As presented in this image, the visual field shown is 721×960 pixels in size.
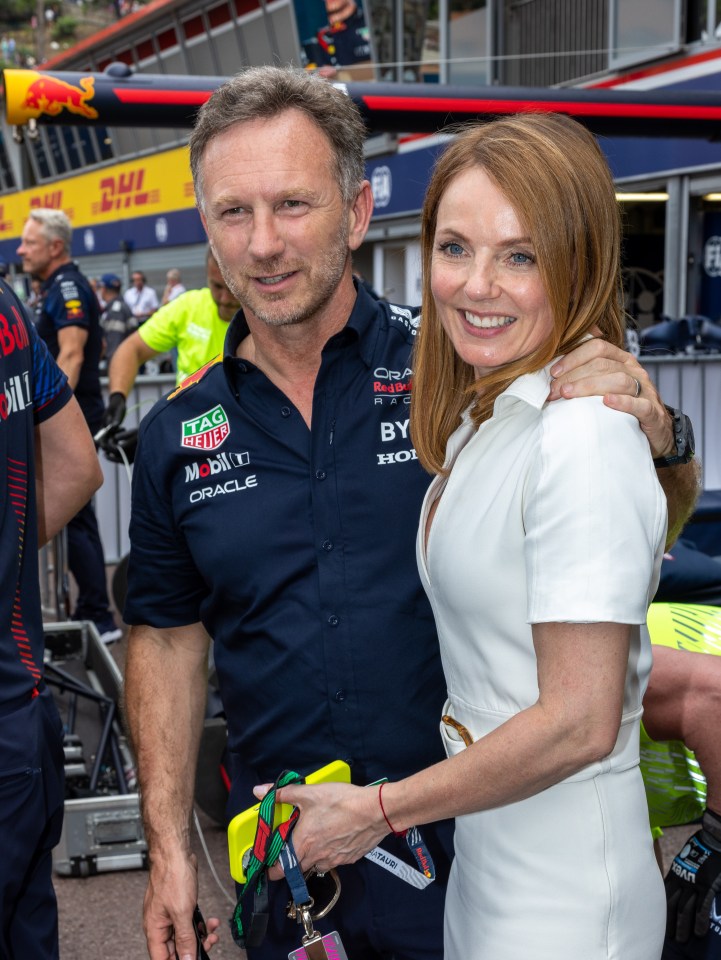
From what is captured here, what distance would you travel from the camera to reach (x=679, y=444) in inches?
69.6

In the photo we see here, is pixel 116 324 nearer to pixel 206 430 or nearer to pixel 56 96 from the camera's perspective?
pixel 56 96

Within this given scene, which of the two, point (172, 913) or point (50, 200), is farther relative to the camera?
point (50, 200)

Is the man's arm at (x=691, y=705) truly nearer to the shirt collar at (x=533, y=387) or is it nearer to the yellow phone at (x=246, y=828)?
the yellow phone at (x=246, y=828)

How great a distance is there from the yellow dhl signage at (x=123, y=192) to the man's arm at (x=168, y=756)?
70.4 feet

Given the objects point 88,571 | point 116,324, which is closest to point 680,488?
point 88,571

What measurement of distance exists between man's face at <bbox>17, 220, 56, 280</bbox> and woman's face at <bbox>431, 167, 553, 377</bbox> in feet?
17.9

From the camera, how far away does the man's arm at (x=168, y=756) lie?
73.4 inches

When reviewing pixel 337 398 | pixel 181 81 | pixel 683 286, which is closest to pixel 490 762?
pixel 337 398

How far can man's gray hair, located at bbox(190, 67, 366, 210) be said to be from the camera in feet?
6.14

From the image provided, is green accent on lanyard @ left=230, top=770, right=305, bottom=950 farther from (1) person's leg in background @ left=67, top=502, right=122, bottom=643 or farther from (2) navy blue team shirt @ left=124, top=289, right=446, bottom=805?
(1) person's leg in background @ left=67, top=502, right=122, bottom=643

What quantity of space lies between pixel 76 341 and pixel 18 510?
428 centimetres

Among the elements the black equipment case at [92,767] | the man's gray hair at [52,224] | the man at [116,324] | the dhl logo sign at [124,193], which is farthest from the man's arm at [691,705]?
the dhl logo sign at [124,193]

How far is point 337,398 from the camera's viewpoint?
1.96 meters

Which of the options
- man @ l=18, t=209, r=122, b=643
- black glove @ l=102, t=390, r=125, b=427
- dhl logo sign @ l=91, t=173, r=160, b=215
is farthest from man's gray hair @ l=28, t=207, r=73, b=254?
dhl logo sign @ l=91, t=173, r=160, b=215
